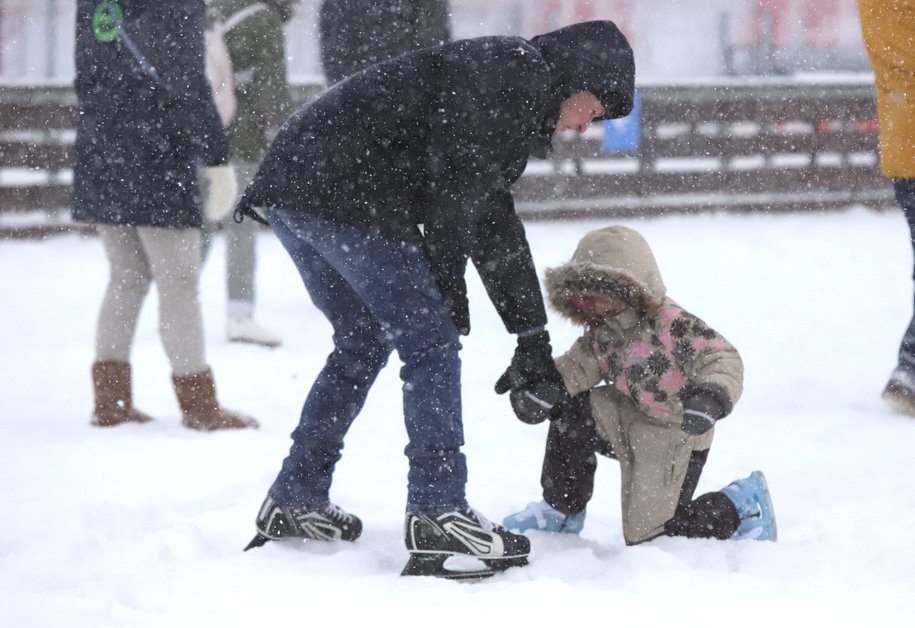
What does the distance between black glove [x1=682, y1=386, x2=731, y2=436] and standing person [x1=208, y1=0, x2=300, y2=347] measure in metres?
3.44

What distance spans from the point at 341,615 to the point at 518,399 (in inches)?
28.0

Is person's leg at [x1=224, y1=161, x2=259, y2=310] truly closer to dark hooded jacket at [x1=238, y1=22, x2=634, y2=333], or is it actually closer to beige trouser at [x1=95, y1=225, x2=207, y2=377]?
beige trouser at [x1=95, y1=225, x2=207, y2=377]

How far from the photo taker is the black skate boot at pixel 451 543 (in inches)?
102

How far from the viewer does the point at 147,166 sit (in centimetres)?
402

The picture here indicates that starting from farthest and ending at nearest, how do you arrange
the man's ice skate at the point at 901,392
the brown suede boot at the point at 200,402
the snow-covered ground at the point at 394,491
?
the man's ice skate at the point at 901,392 < the brown suede boot at the point at 200,402 < the snow-covered ground at the point at 394,491

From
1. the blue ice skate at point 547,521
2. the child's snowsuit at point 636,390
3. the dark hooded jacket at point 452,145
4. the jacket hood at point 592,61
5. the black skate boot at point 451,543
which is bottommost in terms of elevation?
the blue ice skate at point 547,521

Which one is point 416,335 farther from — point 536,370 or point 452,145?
point 452,145

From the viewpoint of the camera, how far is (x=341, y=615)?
7.50 ft

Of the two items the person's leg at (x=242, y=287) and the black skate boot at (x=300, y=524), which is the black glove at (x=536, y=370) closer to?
the black skate boot at (x=300, y=524)

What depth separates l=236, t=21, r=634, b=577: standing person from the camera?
249cm

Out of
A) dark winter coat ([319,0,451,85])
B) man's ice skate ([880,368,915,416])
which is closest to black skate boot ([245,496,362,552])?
man's ice skate ([880,368,915,416])

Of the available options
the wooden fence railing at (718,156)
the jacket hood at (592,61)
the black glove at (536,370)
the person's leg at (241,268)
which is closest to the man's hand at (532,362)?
the black glove at (536,370)

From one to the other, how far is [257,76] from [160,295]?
2.07 m

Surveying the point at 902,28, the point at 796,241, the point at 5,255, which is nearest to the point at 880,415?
the point at 902,28
